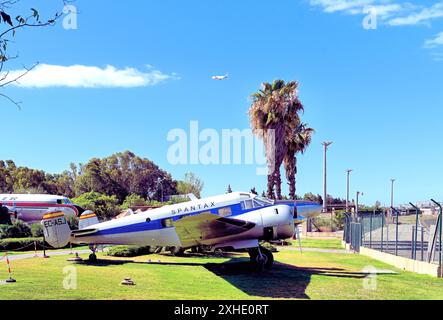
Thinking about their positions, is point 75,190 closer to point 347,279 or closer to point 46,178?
point 46,178

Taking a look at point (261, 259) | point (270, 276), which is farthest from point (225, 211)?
point (270, 276)

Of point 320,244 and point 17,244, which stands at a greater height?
point 17,244

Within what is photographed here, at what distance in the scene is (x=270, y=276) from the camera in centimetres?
1752

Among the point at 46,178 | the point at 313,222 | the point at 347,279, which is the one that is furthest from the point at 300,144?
the point at 46,178

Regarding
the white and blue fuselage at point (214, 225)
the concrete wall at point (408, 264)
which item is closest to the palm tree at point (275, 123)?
the concrete wall at point (408, 264)

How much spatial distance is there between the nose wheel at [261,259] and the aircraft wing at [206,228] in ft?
4.78

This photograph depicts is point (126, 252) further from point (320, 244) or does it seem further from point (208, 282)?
point (320, 244)

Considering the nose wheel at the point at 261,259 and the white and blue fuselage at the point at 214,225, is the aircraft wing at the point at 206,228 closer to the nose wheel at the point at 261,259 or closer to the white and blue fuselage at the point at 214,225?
the white and blue fuselage at the point at 214,225

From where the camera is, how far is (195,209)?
20000 mm

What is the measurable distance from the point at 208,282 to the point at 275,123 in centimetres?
2965

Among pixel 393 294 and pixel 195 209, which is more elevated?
pixel 195 209

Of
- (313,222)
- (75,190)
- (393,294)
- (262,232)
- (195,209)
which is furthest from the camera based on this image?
(75,190)
